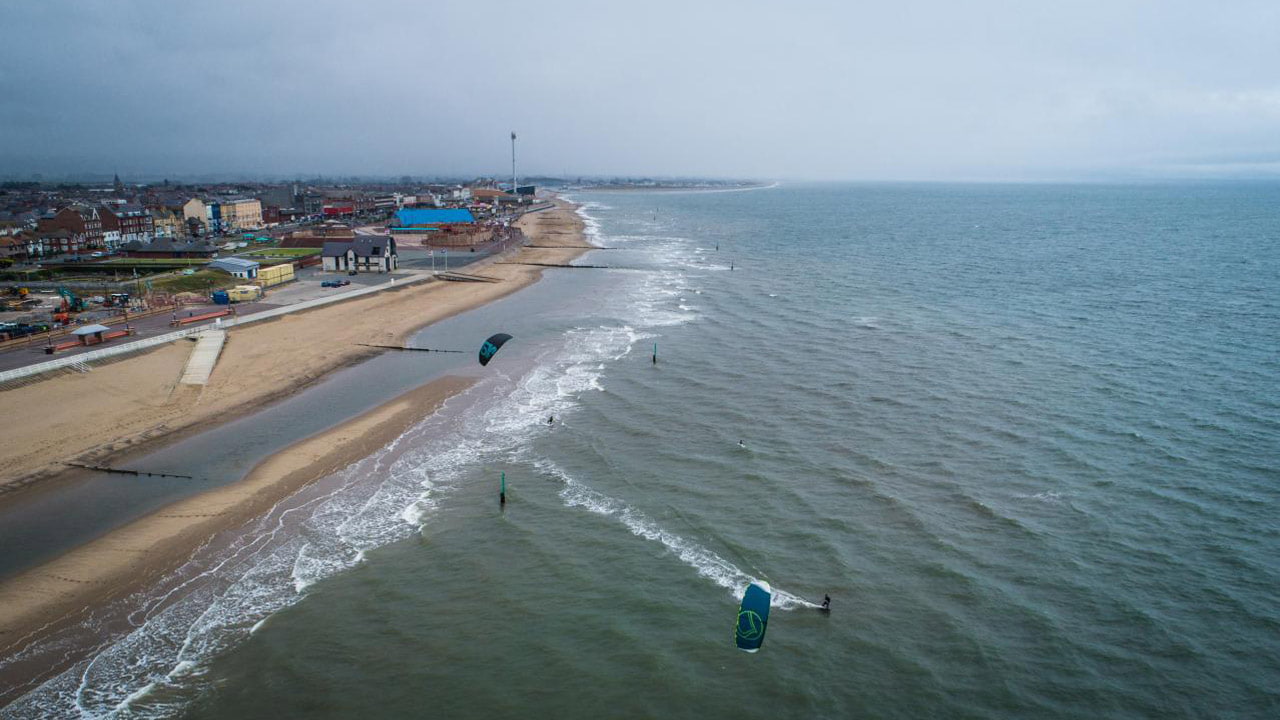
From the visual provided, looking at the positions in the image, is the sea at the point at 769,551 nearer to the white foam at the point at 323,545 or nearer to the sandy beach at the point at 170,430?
the white foam at the point at 323,545

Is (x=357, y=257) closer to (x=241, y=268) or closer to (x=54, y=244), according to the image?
(x=241, y=268)

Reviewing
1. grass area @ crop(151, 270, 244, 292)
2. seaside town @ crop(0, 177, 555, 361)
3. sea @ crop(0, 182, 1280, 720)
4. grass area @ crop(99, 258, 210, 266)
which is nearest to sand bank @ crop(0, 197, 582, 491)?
seaside town @ crop(0, 177, 555, 361)

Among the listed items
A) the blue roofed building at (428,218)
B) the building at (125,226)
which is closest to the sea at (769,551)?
the building at (125,226)

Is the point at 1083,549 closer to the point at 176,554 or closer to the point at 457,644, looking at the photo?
the point at 457,644

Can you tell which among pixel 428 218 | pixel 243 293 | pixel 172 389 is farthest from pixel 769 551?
pixel 428 218

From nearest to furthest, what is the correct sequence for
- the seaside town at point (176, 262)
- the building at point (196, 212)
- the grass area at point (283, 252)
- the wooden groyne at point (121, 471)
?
1. the wooden groyne at point (121, 471)
2. the seaside town at point (176, 262)
3. the grass area at point (283, 252)
4. the building at point (196, 212)

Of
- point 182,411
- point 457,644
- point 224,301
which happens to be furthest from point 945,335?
point 224,301
